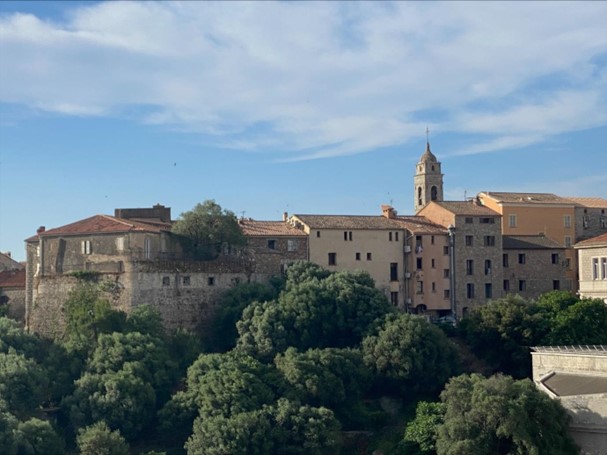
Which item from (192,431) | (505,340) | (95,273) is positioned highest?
(95,273)

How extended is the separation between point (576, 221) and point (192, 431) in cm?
3166

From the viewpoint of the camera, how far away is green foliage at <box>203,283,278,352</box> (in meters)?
54.8

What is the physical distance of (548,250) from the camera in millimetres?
64875

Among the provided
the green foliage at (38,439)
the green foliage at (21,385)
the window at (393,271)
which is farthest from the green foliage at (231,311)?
the green foliage at (38,439)

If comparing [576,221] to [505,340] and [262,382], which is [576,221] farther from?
[262,382]

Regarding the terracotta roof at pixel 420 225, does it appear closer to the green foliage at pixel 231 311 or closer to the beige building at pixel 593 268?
the beige building at pixel 593 268

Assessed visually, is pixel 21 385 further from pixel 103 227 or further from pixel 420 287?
pixel 420 287

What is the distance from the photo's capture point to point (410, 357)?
49750 millimetres

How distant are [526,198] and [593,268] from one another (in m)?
12.5

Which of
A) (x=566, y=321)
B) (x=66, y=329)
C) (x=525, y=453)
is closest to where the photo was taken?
(x=525, y=453)

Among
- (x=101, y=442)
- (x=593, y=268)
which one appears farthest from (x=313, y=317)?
(x=593, y=268)

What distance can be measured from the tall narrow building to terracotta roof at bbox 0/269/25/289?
26.4 metres

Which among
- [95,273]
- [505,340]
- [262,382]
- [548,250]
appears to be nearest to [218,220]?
[95,273]

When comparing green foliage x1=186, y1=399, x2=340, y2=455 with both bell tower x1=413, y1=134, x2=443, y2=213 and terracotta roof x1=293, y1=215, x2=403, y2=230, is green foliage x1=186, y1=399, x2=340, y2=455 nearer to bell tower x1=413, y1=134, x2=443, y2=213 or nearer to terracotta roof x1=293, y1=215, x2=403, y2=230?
terracotta roof x1=293, y1=215, x2=403, y2=230
